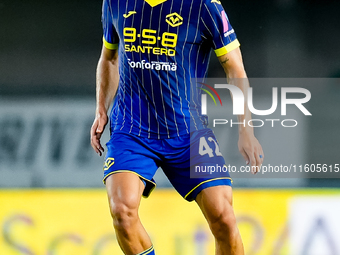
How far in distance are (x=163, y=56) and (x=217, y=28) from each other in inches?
10.1

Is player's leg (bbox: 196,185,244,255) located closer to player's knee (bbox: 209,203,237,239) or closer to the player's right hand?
player's knee (bbox: 209,203,237,239)

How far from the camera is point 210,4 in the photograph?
199 cm

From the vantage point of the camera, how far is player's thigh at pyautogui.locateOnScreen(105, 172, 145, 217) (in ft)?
5.94

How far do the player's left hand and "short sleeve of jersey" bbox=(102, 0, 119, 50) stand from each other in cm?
73

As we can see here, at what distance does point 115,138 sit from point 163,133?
8.2 inches

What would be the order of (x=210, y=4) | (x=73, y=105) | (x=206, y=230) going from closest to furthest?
(x=210, y=4), (x=206, y=230), (x=73, y=105)

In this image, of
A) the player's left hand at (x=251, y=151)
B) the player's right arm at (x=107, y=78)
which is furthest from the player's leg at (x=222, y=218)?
the player's right arm at (x=107, y=78)

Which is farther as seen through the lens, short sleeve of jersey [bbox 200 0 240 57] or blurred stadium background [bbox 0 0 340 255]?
blurred stadium background [bbox 0 0 340 255]

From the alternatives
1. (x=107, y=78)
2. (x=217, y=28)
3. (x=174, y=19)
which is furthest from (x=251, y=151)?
(x=107, y=78)

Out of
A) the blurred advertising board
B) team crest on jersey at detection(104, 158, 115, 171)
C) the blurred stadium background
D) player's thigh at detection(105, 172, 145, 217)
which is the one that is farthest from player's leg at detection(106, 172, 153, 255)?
the blurred stadium background

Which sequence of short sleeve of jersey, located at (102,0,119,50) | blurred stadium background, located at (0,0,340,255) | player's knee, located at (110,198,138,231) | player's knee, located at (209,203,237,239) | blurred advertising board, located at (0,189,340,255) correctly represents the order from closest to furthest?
1. player's knee, located at (110,198,138,231)
2. player's knee, located at (209,203,237,239)
3. short sleeve of jersey, located at (102,0,119,50)
4. blurred advertising board, located at (0,189,340,255)
5. blurred stadium background, located at (0,0,340,255)

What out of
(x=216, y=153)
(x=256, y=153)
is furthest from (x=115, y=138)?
(x=256, y=153)

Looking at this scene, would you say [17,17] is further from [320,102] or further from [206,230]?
[320,102]

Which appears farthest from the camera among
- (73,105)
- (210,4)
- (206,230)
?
(73,105)
